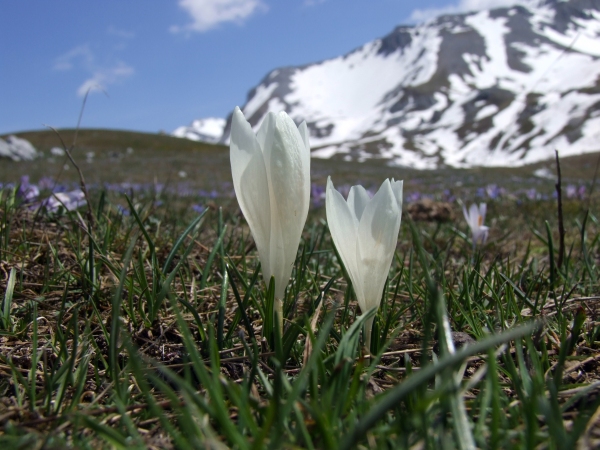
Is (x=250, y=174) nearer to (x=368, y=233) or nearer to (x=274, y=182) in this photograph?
(x=274, y=182)

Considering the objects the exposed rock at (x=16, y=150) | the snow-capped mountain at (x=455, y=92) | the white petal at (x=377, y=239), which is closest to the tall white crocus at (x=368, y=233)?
the white petal at (x=377, y=239)

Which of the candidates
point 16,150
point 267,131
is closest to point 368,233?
point 267,131

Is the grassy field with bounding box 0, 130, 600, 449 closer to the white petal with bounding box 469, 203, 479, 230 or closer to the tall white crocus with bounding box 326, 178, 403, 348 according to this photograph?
the tall white crocus with bounding box 326, 178, 403, 348

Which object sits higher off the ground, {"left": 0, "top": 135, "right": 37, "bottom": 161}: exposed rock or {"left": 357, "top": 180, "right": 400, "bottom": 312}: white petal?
{"left": 0, "top": 135, "right": 37, "bottom": 161}: exposed rock

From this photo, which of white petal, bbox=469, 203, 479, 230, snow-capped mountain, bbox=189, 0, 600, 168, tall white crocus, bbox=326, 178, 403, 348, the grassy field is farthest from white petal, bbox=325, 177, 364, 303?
snow-capped mountain, bbox=189, 0, 600, 168

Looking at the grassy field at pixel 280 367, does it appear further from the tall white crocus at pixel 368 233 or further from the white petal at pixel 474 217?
the white petal at pixel 474 217

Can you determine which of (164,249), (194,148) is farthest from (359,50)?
(164,249)
